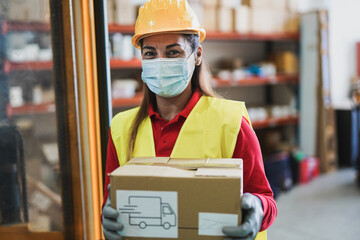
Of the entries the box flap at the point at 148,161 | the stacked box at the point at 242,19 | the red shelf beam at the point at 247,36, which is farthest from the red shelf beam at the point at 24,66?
the stacked box at the point at 242,19

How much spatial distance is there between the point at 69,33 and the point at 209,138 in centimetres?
98

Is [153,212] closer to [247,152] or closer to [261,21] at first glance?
[247,152]

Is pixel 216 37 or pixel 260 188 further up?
pixel 216 37

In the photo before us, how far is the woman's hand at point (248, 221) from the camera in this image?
1.04 meters

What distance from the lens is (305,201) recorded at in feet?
15.2

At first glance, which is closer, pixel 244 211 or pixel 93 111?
pixel 244 211

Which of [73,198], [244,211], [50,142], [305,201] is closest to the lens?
[244,211]

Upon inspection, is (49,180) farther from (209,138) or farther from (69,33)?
(209,138)

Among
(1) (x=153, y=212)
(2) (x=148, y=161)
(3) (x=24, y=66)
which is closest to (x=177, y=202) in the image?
(1) (x=153, y=212)

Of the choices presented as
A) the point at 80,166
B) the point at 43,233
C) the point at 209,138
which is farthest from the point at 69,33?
the point at 43,233

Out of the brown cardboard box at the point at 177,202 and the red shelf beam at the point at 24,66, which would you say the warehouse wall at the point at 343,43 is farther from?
the brown cardboard box at the point at 177,202

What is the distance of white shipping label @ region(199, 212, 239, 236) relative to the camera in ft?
3.47

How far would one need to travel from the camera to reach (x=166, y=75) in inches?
56.2

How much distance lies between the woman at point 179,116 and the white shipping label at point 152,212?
24 centimetres
